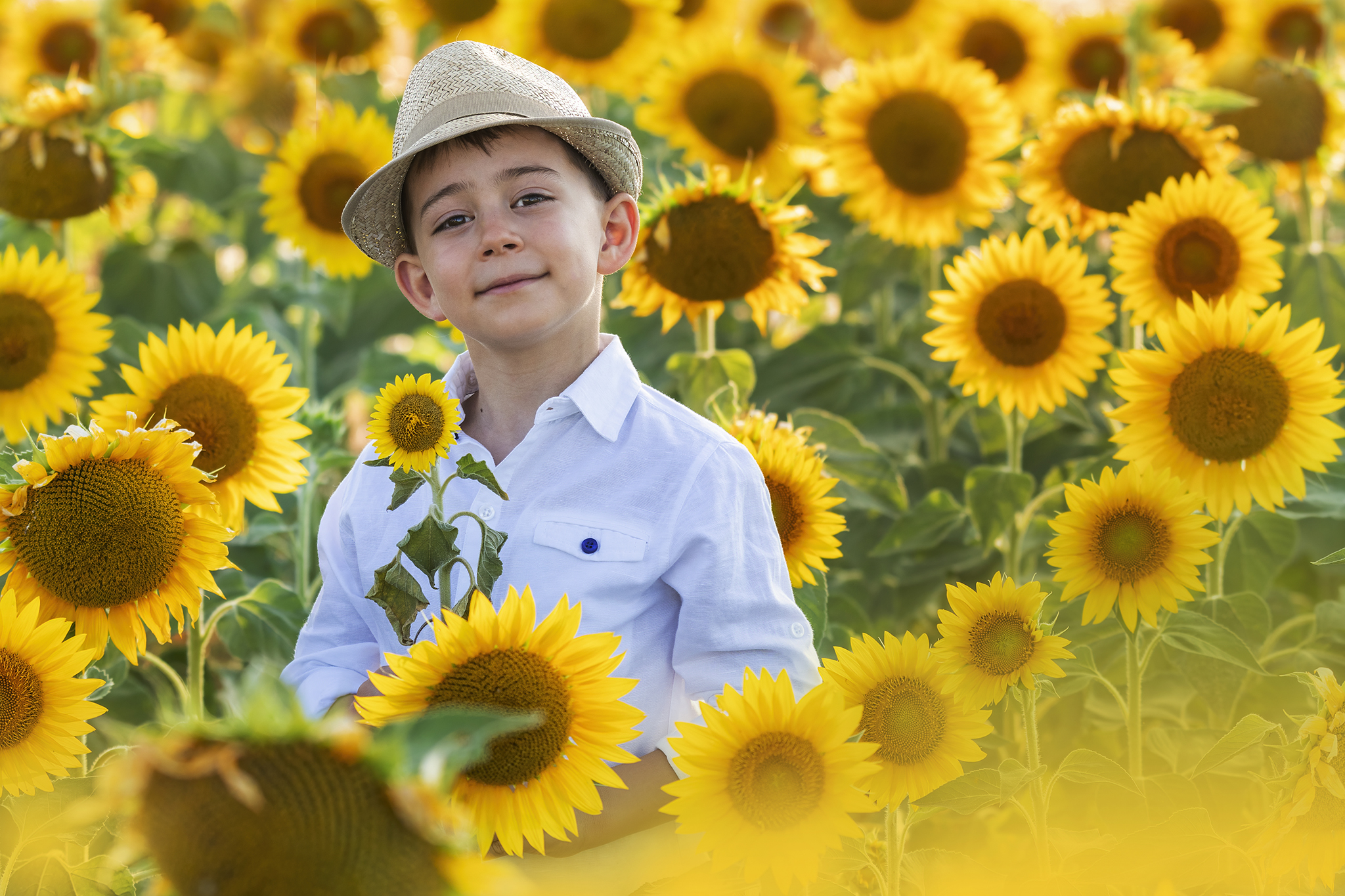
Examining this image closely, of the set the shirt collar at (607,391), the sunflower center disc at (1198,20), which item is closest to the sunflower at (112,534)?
the shirt collar at (607,391)

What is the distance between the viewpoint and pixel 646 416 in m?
1.14

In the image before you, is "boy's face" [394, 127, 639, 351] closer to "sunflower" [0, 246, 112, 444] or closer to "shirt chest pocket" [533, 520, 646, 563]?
"shirt chest pocket" [533, 520, 646, 563]

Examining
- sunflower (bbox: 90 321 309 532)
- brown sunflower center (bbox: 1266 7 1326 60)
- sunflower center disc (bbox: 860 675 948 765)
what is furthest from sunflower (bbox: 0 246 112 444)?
brown sunflower center (bbox: 1266 7 1326 60)

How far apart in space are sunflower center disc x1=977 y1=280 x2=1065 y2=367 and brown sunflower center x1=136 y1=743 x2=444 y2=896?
1137mm

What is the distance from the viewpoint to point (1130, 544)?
3.61ft

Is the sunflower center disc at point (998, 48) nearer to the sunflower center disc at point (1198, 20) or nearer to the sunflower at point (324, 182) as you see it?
the sunflower center disc at point (1198, 20)

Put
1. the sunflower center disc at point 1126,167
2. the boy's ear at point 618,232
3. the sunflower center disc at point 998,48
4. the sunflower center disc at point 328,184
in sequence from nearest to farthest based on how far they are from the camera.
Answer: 1. the boy's ear at point 618,232
2. the sunflower center disc at point 1126,167
3. the sunflower center disc at point 328,184
4. the sunflower center disc at point 998,48

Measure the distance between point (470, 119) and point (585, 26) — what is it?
1288 millimetres

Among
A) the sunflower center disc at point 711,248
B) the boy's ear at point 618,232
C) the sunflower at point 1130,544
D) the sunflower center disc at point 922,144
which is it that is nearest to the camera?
the sunflower at point 1130,544

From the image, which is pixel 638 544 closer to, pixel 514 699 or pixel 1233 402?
pixel 514 699

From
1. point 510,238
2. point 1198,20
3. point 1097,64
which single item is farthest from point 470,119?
point 1198,20

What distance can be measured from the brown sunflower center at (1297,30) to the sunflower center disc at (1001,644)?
1.82m

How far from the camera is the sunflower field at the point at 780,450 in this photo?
0.82 m

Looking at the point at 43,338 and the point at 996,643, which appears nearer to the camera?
the point at 996,643
